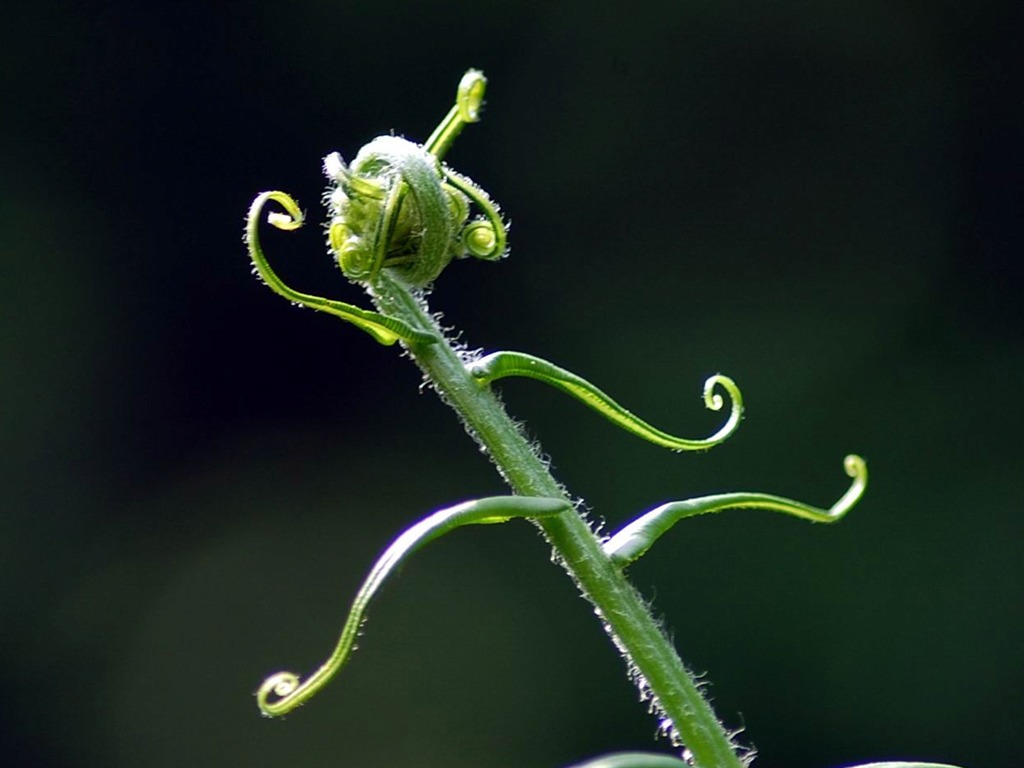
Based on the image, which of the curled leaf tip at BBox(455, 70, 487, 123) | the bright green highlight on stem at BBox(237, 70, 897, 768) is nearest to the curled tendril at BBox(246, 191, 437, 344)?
the bright green highlight on stem at BBox(237, 70, 897, 768)

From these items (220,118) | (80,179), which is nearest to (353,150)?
(220,118)

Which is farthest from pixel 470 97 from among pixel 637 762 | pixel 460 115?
pixel 637 762

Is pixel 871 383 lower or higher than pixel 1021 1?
lower

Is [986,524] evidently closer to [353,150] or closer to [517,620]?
[517,620]

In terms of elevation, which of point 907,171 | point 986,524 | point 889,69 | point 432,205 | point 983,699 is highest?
point 889,69

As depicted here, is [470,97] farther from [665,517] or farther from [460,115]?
[665,517]

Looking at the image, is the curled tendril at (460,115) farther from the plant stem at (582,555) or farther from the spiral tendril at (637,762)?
the spiral tendril at (637,762)
